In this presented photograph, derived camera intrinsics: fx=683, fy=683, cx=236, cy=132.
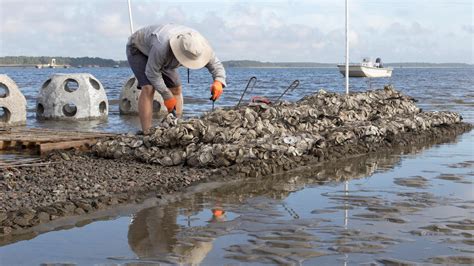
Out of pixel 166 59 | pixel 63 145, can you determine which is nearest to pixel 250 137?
pixel 166 59

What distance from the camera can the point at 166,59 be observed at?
30.1 ft

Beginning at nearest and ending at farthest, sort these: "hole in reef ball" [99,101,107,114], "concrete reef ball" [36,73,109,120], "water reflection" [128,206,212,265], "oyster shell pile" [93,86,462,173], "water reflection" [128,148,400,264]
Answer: "water reflection" [128,206,212,265]
"water reflection" [128,148,400,264]
"oyster shell pile" [93,86,462,173]
"concrete reef ball" [36,73,109,120]
"hole in reef ball" [99,101,107,114]

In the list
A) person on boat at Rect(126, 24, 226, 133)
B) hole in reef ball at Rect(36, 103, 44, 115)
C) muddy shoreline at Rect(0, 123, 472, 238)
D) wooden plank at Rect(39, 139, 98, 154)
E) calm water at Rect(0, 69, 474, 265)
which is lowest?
calm water at Rect(0, 69, 474, 265)

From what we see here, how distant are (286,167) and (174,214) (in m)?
2.78

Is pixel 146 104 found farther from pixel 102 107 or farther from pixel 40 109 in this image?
pixel 40 109

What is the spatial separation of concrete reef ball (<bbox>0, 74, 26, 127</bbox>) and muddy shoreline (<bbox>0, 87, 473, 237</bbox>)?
605 cm

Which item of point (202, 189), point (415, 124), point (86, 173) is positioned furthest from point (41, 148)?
point (415, 124)

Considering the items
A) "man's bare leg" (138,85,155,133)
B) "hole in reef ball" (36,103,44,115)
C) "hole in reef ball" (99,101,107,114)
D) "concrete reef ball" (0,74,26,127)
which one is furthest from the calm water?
"hole in reef ball" (36,103,44,115)

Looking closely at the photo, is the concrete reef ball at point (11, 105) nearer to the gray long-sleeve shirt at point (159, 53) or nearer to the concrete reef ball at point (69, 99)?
the concrete reef ball at point (69, 99)

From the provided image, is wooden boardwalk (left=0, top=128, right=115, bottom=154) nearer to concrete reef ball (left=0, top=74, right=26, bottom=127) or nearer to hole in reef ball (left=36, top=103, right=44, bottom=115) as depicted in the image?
concrete reef ball (left=0, top=74, right=26, bottom=127)

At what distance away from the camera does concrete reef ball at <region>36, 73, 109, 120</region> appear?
637 inches

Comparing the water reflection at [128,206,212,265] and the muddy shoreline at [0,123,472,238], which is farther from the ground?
the muddy shoreline at [0,123,472,238]

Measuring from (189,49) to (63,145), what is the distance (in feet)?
7.77

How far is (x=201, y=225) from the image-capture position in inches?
220
